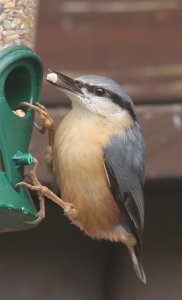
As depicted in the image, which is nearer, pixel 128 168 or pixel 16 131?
pixel 16 131

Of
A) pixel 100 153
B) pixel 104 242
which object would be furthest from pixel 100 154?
pixel 104 242

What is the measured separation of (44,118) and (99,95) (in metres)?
0.19

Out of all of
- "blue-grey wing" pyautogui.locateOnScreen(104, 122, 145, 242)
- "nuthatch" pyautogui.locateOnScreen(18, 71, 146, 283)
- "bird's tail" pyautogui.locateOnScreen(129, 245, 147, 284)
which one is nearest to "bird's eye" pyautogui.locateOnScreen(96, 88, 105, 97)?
"nuthatch" pyautogui.locateOnScreen(18, 71, 146, 283)

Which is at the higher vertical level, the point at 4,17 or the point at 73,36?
the point at 4,17

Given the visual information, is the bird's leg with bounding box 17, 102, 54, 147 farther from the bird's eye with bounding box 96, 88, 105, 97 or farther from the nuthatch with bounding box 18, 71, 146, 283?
the bird's eye with bounding box 96, 88, 105, 97

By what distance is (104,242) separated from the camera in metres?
4.55

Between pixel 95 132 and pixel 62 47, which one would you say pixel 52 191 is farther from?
pixel 62 47

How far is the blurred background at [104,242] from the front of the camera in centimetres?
442

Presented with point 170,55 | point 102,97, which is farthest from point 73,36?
point 102,97

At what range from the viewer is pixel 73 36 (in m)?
4.79

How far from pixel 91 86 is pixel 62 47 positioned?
95 cm

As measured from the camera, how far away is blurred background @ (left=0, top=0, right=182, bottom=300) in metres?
4.42

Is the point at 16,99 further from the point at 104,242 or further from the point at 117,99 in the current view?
the point at 104,242

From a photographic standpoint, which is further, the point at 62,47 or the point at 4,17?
the point at 62,47
